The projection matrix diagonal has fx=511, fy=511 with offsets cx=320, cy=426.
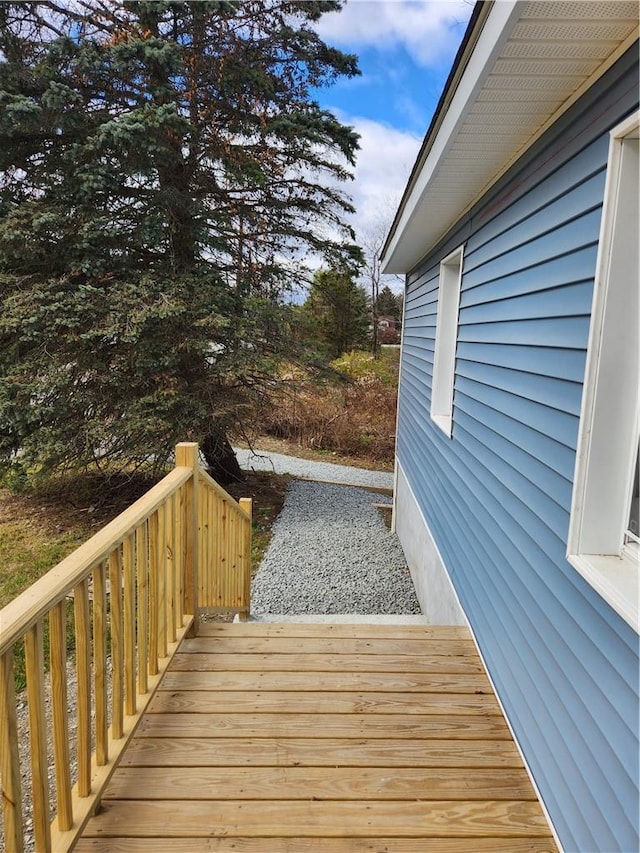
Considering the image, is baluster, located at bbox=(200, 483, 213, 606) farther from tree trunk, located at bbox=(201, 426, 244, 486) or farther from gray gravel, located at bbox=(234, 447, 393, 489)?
gray gravel, located at bbox=(234, 447, 393, 489)

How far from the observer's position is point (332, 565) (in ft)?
19.8

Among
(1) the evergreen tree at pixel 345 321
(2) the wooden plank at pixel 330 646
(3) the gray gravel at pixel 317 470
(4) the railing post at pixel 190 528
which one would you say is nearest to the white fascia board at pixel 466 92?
(4) the railing post at pixel 190 528

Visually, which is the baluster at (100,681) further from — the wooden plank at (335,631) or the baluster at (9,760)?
the wooden plank at (335,631)

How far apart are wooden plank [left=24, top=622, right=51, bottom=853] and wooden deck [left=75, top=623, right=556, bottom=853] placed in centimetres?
37

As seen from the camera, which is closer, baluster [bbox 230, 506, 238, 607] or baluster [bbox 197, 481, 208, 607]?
baluster [bbox 197, 481, 208, 607]

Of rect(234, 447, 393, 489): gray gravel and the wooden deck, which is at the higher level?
the wooden deck

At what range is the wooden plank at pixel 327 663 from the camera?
2434 mm

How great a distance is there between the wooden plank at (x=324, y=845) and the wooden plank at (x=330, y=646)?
1013 millimetres

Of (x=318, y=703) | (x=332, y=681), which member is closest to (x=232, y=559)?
(x=332, y=681)

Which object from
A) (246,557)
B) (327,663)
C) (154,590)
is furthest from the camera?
(246,557)

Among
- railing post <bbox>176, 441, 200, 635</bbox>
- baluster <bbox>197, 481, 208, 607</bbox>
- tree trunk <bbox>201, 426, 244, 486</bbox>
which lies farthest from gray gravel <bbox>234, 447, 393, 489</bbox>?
railing post <bbox>176, 441, 200, 635</bbox>

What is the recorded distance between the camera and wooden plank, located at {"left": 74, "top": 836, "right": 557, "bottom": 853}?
152cm

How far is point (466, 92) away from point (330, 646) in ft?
8.36

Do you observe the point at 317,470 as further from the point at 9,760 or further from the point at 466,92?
the point at 9,760
